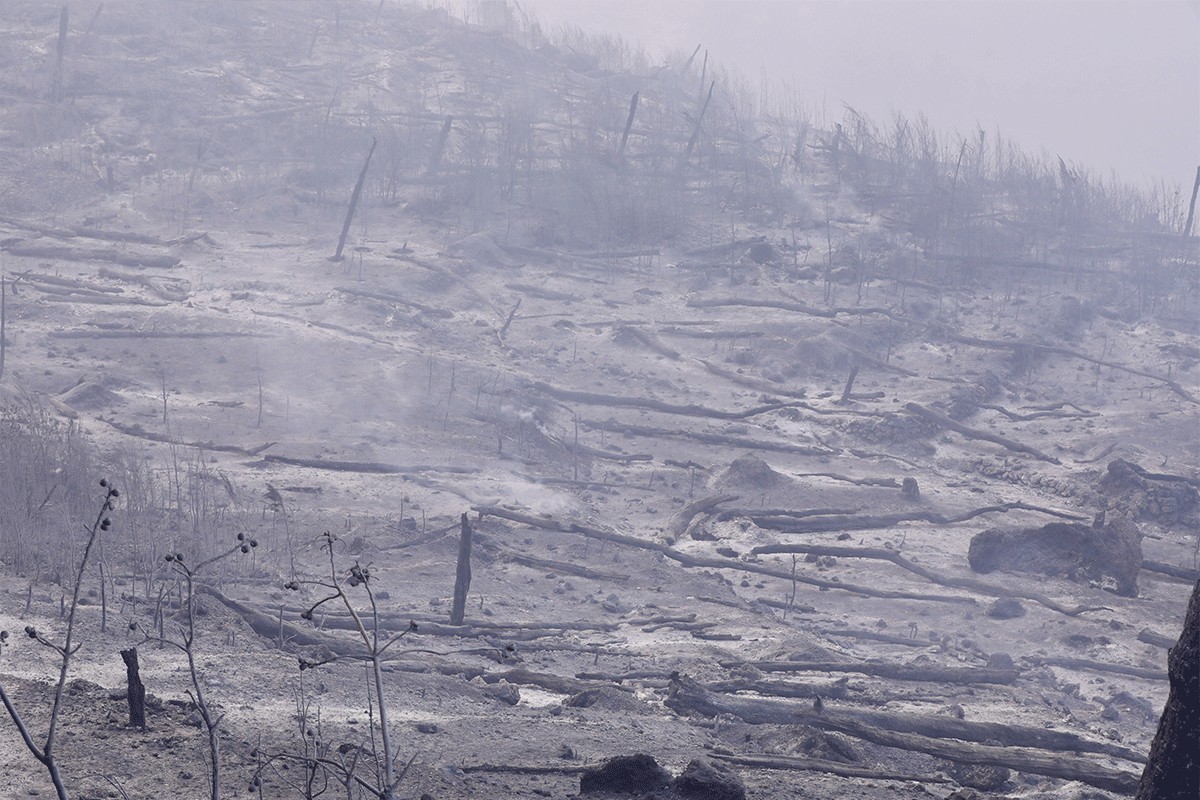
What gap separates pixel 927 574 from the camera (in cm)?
1350

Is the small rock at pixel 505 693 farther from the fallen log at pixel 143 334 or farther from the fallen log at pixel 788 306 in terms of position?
the fallen log at pixel 788 306

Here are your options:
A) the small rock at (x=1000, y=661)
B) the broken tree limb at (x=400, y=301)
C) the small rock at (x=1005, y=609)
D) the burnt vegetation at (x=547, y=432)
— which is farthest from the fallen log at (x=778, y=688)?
the broken tree limb at (x=400, y=301)

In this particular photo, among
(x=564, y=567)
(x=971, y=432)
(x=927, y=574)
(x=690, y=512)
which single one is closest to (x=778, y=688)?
(x=564, y=567)

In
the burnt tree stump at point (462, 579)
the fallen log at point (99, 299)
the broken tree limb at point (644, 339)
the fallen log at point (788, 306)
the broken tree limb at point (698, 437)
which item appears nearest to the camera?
the burnt tree stump at point (462, 579)

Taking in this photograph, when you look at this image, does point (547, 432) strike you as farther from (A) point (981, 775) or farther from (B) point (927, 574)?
(A) point (981, 775)

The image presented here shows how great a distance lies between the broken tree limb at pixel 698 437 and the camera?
18000 millimetres

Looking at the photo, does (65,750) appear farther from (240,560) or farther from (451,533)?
(451,533)

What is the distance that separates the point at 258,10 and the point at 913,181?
2157 centimetres

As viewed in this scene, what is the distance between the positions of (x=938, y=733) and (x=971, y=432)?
491 inches

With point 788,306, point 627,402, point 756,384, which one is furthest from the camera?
point 788,306

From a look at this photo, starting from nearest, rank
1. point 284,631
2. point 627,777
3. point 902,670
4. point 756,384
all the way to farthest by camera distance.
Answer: point 627,777 → point 284,631 → point 902,670 → point 756,384

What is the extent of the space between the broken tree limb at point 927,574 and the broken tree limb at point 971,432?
609 centimetres

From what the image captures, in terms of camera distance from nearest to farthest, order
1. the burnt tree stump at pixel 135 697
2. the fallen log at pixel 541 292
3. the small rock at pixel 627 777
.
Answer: the burnt tree stump at pixel 135 697, the small rock at pixel 627 777, the fallen log at pixel 541 292

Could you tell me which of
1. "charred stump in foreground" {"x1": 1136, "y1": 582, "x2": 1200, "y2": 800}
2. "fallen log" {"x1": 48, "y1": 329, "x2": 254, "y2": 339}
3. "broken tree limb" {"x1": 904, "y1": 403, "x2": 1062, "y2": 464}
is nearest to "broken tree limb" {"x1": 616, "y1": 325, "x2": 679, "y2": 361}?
"broken tree limb" {"x1": 904, "y1": 403, "x2": 1062, "y2": 464}
